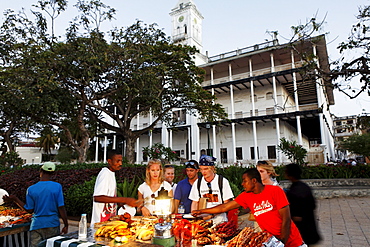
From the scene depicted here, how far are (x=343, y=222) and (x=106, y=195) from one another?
637cm

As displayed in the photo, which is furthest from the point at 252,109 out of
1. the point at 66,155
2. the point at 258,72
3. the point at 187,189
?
the point at 66,155

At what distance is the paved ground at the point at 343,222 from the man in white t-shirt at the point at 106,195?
1710mm

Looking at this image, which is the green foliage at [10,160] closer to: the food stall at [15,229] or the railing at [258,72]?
the food stall at [15,229]

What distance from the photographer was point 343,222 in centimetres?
644

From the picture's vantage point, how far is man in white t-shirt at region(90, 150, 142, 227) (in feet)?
10.1

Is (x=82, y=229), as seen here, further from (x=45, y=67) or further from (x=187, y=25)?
(x=187, y=25)

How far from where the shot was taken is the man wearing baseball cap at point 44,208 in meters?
3.31

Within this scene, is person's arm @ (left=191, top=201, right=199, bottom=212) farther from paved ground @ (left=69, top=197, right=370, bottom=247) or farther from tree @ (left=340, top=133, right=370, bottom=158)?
tree @ (left=340, top=133, right=370, bottom=158)

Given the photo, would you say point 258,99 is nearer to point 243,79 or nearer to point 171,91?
point 243,79

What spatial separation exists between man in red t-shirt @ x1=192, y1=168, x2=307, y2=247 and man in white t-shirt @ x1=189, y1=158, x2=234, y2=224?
0.70 metres

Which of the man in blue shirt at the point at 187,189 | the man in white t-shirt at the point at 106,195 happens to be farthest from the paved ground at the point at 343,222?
the man in white t-shirt at the point at 106,195

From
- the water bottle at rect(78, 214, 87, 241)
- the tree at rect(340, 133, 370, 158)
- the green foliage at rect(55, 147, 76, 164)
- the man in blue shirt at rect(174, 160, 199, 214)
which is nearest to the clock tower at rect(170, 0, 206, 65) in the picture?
the tree at rect(340, 133, 370, 158)

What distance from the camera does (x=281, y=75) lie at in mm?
26172

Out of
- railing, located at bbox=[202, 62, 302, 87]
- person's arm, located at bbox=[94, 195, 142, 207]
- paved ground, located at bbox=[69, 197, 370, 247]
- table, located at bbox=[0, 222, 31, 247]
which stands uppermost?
railing, located at bbox=[202, 62, 302, 87]
